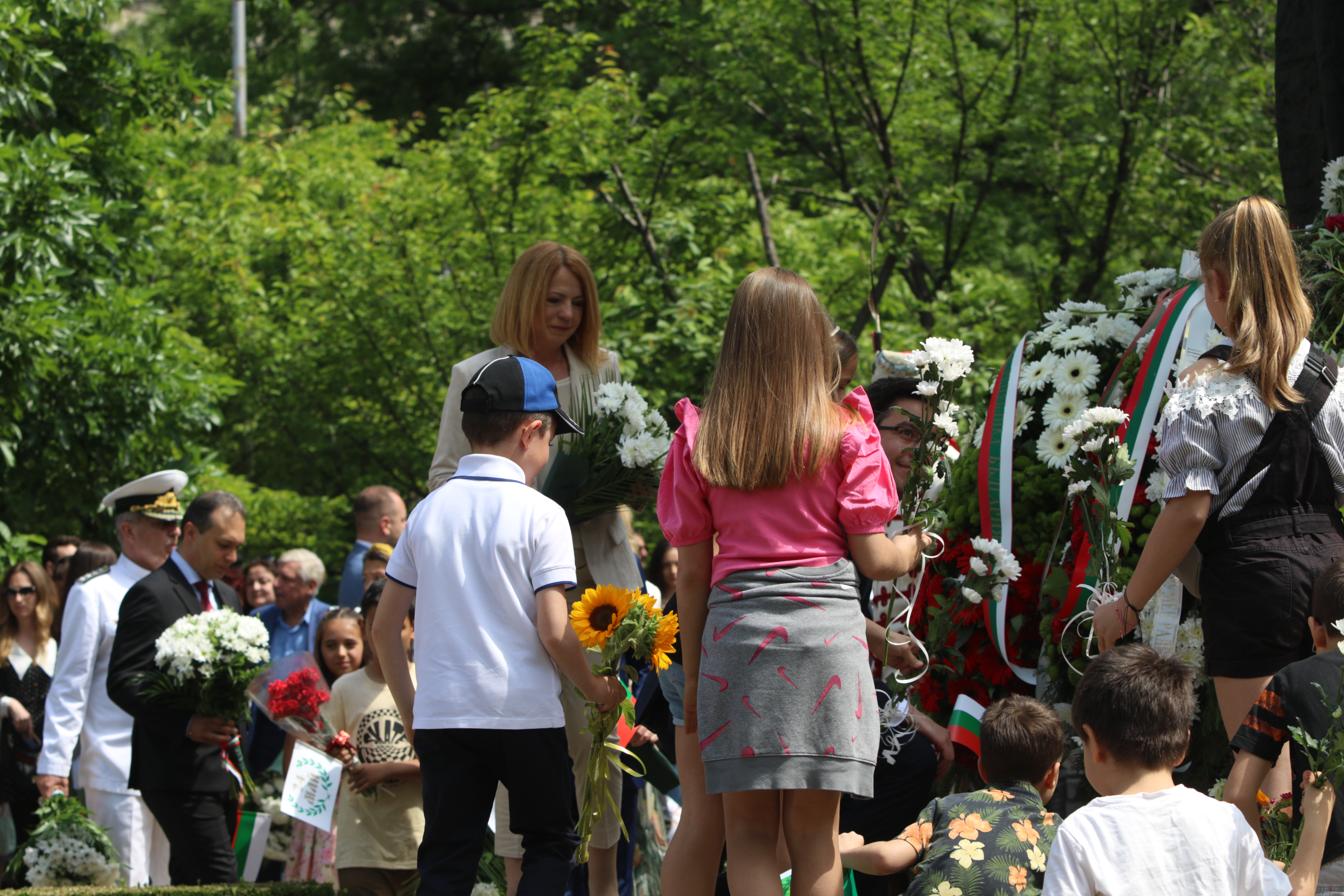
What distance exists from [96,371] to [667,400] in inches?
152

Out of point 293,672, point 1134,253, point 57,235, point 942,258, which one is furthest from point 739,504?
point 1134,253

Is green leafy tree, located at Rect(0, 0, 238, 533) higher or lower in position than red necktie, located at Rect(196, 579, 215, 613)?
higher

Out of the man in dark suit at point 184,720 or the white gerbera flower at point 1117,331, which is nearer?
the white gerbera flower at point 1117,331

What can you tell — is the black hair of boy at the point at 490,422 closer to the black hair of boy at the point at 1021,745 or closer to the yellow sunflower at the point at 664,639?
the yellow sunflower at the point at 664,639

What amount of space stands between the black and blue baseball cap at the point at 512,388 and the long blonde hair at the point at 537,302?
815 millimetres

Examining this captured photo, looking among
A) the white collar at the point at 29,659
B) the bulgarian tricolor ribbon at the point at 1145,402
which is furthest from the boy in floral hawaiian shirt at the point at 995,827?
the white collar at the point at 29,659

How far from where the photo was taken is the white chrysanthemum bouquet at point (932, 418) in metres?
3.19

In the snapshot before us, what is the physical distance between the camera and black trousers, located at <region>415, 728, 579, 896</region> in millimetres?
3131

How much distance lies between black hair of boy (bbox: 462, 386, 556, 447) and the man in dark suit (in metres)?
2.34

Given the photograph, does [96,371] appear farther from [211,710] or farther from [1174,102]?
[1174,102]

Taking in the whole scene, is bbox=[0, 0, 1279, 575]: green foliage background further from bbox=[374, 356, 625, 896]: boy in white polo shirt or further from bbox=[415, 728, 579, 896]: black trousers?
bbox=[415, 728, 579, 896]: black trousers

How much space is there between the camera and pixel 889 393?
4.29 meters

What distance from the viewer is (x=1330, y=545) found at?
305cm

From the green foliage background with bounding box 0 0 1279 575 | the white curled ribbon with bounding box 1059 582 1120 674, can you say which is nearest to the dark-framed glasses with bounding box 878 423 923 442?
the white curled ribbon with bounding box 1059 582 1120 674
